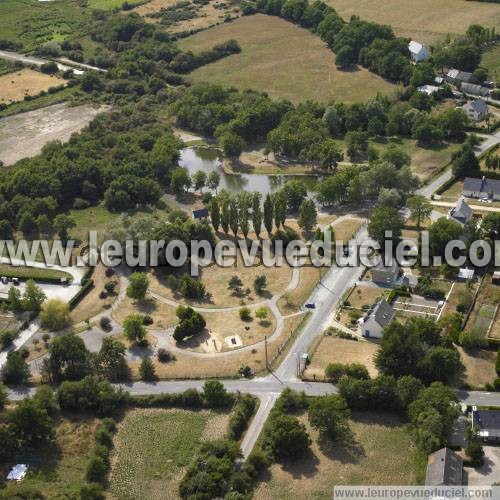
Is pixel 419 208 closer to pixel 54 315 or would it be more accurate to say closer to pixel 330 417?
pixel 330 417

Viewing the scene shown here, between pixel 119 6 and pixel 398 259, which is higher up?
pixel 119 6

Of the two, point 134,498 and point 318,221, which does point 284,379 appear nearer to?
point 134,498

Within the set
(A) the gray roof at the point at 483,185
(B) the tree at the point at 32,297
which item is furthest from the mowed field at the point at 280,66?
(B) the tree at the point at 32,297

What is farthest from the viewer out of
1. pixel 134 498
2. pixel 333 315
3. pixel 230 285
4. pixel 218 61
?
pixel 218 61

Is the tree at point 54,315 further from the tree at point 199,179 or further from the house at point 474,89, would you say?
the house at point 474,89

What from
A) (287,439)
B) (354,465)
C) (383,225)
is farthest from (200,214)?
(354,465)

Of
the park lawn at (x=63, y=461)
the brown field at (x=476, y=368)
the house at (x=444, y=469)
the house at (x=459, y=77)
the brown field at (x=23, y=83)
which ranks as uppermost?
the brown field at (x=23, y=83)

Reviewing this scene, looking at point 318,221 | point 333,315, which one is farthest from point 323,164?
point 333,315
